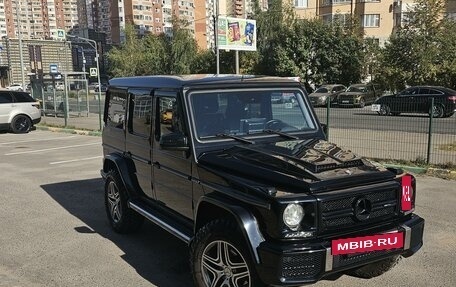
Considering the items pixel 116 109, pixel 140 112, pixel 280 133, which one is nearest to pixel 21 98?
pixel 116 109

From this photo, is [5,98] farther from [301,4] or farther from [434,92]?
[301,4]

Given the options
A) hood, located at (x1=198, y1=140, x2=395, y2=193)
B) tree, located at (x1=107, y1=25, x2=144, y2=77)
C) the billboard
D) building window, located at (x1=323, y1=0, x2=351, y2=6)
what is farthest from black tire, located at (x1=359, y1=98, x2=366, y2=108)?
tree, located at (x1=107, y1=25, x2=144, y2=77)

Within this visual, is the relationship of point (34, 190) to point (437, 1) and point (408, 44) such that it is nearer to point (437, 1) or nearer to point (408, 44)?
point (408, 44)

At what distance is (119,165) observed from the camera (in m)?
5.36

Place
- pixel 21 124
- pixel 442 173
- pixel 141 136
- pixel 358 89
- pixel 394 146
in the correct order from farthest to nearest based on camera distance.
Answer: pixel 358 89 → pixel 21 124 → pixel 394 146 → pixel 442 173 → pixel 141 136

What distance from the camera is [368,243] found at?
324cm

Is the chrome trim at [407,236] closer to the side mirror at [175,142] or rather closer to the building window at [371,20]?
the side mirror at [175,142]

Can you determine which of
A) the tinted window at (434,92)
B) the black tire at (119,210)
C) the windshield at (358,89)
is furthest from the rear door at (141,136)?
the windshield at (358,89)

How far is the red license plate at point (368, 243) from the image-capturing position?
311 centimetres

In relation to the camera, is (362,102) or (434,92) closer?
(434,92)

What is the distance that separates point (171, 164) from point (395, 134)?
8485 millimetres

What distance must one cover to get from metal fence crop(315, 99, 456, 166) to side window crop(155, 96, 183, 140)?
18.3 feet

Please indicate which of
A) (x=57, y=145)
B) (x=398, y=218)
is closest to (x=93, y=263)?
(x=398, y=218)

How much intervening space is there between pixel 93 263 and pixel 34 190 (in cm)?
390
